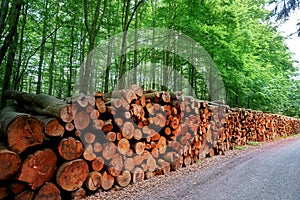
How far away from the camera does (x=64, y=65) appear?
14.4 metres

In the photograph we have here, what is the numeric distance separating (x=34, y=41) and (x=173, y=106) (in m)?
8.37

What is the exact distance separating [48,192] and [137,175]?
1.47m

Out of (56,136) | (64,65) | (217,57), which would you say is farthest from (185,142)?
(64,65)

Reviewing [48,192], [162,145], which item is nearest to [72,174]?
[48,192]

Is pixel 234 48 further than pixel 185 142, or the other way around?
pixel 234 48

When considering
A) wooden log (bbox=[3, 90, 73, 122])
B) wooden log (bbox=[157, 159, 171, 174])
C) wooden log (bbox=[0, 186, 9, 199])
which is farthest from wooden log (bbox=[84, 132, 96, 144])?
wooden log (bbox=[157, 159, 171, 174])

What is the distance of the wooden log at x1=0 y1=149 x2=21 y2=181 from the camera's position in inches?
81.9

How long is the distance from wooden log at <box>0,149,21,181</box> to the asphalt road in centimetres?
160

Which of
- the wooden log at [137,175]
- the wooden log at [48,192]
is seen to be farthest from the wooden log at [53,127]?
the wooden log at [137,175]

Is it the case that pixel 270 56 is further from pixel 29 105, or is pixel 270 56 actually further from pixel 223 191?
pixel 29 105

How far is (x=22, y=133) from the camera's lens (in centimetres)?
222

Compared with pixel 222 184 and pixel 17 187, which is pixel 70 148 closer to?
pixel 17 187

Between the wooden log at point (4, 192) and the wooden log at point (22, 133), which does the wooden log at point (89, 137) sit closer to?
the wooden log at point (22, 133)

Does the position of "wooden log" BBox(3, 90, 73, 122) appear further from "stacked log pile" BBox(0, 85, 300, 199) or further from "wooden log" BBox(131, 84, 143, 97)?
"wooden log" BBox(131, 84, 143, 97)
